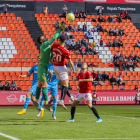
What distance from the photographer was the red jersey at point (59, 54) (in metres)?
9.84

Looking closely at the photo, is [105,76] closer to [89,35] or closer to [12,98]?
[89,35]

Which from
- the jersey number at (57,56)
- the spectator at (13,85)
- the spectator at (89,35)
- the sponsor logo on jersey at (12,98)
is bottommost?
the sponsor logo on jersey at (12,98)

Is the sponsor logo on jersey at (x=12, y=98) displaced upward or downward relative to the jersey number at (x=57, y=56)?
downward

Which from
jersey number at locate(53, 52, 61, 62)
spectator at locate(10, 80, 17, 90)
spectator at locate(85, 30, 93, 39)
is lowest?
spectator at locate(10, 80, 17, 90)

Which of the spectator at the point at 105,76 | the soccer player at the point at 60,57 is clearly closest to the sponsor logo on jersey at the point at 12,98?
the spectator at the point at 105,76

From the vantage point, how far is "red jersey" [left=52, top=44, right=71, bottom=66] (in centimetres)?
984

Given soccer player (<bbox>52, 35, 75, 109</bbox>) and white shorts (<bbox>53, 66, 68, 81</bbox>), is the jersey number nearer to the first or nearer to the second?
soccer player (<bbox>52, 35, 75, 109</bbox>)

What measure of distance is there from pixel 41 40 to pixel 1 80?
56.7 feet

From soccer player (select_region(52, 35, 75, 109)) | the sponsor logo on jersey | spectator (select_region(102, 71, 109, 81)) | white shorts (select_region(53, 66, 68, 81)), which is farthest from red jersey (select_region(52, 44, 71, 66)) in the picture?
spectator (select_region(102, 71, 109, 81))

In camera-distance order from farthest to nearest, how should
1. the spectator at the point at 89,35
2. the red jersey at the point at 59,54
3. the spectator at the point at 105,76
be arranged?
the spectator at the point at 89,35
the spectator at the point at 105,76
the red jersey at the point at 59,54

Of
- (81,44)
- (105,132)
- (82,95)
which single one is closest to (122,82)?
(81,44)

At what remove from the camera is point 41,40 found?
33.4 ft

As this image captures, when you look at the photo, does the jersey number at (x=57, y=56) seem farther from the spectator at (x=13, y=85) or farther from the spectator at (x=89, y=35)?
the spectator at (x=89, y=35)

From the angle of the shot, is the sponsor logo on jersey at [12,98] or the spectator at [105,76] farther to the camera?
the spectator at [105,76]
